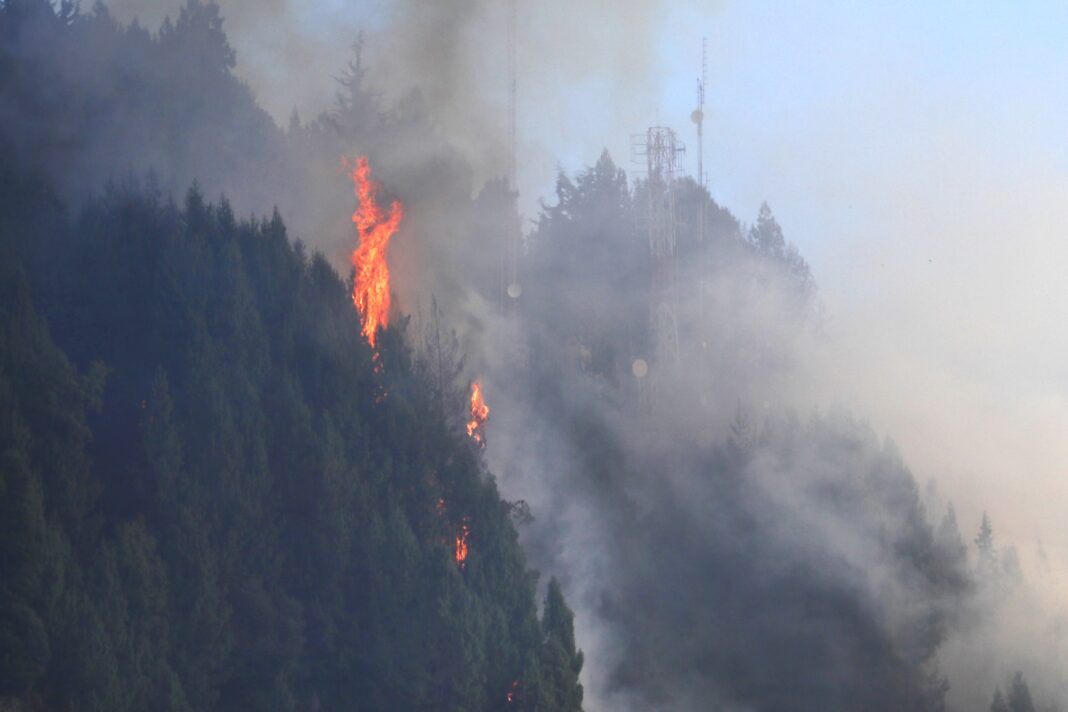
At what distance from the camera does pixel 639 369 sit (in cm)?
5225

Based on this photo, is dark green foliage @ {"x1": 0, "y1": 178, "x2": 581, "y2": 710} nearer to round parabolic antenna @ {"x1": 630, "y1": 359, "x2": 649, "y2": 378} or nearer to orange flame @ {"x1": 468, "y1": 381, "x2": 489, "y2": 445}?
orange flame @ {"x1": 468, "y1": 381, "x2": 489, "y2": 445}

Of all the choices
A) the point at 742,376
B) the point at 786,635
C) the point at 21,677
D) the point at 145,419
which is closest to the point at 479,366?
the point at 786,635

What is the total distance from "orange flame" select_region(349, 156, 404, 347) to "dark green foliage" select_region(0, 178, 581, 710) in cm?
534

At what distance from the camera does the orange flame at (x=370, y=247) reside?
3161 centimetres

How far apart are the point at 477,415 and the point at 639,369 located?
674 inches

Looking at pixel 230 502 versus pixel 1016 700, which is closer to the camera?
pixel 230 502

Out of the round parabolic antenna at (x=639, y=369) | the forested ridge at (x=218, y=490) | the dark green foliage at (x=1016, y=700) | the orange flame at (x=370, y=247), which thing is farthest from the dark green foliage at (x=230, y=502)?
the round parabolic antenna at (x=639, y=369)

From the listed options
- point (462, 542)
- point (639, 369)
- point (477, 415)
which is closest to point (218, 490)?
point (462, 542)

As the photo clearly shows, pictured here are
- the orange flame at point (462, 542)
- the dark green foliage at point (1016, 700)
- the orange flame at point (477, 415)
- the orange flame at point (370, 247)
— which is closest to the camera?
the orange flame at point (462, 542)

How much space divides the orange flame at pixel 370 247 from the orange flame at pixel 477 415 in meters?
3.95

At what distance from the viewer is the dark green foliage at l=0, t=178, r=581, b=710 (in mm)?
18297

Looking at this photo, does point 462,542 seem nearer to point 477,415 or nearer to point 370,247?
point 370,247

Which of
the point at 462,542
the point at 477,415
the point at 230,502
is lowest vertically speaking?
the point at 230,502

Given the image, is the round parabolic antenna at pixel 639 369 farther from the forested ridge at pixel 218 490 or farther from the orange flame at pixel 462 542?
the orange flame at pixel 462 542
